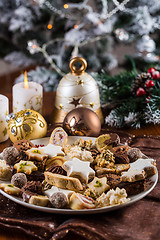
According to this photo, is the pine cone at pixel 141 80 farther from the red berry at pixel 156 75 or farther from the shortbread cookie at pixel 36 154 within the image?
the shortbread cookie at pixel 36 154

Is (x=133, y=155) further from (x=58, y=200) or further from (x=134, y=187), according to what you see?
(x=58, y=200)

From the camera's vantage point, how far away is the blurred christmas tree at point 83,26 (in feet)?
7.79

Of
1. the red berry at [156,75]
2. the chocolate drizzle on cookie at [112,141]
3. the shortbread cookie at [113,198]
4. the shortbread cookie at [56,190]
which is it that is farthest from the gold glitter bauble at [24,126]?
the red berry at [156,75]

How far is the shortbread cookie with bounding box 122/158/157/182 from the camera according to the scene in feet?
3.02

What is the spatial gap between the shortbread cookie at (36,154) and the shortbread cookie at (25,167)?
0.10ft

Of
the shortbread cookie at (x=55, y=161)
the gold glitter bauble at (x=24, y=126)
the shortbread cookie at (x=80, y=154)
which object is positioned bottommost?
the shortbread cookie at (x=55, y=161)

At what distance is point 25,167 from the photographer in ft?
3.22

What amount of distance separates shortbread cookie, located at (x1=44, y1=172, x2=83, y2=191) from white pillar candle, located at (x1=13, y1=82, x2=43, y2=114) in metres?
0.53

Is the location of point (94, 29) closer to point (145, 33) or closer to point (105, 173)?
point (145, 33)

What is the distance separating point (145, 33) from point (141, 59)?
218 mm

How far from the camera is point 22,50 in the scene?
2723mm

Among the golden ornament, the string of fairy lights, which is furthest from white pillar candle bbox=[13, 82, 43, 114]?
the string of fairy lights

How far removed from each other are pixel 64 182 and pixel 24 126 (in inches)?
15.7

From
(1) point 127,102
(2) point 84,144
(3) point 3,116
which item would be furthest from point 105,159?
(1) point 127,102
